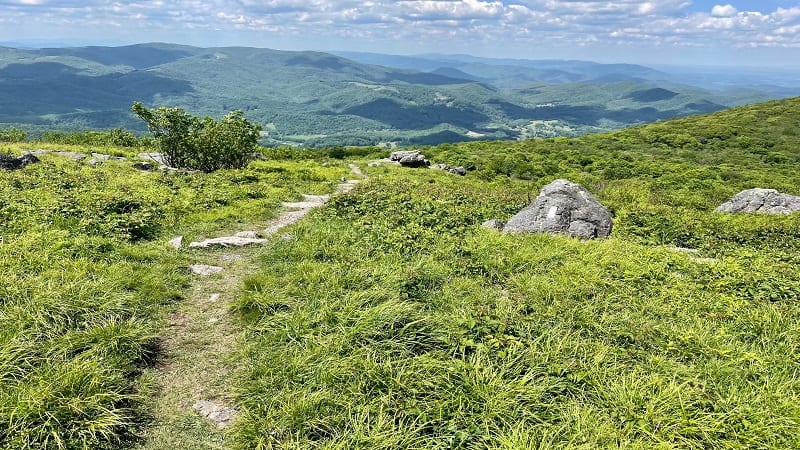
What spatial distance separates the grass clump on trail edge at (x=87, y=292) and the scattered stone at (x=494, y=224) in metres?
8.62

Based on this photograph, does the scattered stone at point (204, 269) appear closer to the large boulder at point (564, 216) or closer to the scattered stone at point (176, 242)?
the scattered stone at point (176, 242)

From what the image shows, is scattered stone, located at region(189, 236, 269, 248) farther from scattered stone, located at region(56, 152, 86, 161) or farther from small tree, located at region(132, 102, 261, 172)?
scattered stone, located at region(56, 152, 86, 161)

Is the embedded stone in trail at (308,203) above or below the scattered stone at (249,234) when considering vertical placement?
below

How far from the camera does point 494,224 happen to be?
1584cm

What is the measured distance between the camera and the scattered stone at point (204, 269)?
11210mm

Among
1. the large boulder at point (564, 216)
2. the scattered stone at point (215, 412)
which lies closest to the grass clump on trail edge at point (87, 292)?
the scattered stone at point (215, 412)

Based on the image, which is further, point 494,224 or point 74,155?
point 74,155

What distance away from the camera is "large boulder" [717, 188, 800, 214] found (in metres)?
20.8

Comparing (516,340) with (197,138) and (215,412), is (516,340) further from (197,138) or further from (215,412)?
(197,138)

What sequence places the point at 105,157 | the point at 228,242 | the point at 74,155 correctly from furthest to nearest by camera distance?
the point at 105,157, the point at 74,155, the point at 228,242

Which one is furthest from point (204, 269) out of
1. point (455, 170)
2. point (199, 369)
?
point (455, 170)

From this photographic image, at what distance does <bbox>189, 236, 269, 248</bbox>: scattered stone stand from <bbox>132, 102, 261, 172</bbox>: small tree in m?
16.6

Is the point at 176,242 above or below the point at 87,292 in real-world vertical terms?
below

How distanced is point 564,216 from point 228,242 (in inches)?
453
